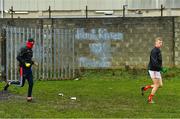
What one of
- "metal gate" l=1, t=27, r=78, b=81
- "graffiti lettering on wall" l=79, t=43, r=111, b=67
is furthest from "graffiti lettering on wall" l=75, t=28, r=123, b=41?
"metal gate" l=1, t=27, r=78, b=81

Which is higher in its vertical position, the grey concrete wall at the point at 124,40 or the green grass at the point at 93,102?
the grey concrete wall at the point at 124,40

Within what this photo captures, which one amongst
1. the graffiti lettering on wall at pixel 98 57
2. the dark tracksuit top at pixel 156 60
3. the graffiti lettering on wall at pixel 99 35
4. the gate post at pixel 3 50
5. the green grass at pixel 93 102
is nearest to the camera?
the green grass at pixel 93 102

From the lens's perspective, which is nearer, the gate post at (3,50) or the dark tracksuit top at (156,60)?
the dark tracksuit top at (156,60)

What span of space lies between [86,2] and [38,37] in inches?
460

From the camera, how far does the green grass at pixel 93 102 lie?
11.2 metres

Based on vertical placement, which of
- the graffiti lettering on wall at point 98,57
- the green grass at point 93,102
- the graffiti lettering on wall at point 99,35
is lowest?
the green grass at point 93,102

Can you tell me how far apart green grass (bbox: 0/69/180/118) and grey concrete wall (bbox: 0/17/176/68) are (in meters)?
3.55

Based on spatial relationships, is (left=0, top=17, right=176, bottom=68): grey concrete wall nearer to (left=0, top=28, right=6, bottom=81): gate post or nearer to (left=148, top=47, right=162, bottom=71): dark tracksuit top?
(left=0, top=28, right=6, bottom=81): gate post

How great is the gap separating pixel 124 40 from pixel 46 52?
15.3 feet

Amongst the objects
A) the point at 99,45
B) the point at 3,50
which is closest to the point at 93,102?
the point at 3,50

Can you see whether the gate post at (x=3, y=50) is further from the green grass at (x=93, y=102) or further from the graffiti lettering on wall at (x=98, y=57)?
the graffiti lettering on wall at (x=98, y=57)

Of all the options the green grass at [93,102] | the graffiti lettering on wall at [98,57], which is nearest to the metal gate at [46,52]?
the green grass at [93,102]

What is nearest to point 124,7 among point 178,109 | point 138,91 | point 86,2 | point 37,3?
point 86,2

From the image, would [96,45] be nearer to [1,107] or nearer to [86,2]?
[86,2]
